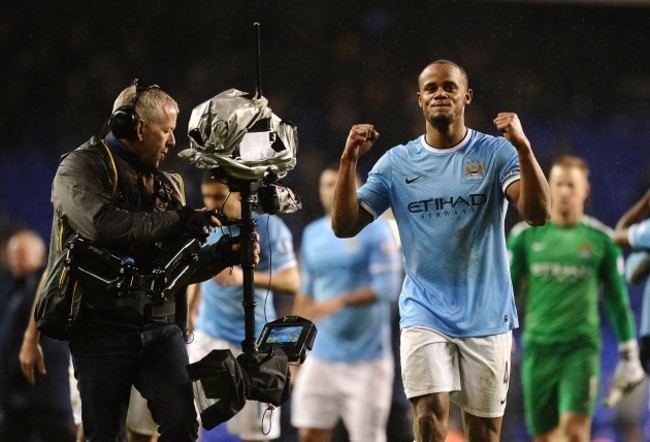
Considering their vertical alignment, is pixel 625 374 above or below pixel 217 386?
below

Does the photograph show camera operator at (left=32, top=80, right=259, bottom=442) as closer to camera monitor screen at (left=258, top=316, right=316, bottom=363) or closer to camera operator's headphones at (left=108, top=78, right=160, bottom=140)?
camera operator's headphones at (left=108, top=78, right=160, bottom=140)

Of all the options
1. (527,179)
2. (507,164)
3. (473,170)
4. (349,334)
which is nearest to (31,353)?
(349,334)

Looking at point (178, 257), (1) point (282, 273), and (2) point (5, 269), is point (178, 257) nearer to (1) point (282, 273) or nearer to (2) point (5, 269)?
(1) point (282, 273)

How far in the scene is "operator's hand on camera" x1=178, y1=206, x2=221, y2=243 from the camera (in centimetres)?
385

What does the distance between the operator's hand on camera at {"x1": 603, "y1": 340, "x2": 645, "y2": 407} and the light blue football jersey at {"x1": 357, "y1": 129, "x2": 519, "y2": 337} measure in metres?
2.01

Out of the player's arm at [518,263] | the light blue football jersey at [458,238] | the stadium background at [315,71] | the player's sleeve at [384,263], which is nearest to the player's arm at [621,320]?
the stadium background at [315,71]

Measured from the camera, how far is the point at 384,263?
6.21 metres

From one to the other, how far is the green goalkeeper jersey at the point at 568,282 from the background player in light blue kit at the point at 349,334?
702mm

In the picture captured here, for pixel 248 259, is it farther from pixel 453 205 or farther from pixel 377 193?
pixel 453 205

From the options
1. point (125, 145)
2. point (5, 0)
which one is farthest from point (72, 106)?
point (125, 145)

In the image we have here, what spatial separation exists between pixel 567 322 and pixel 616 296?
0.30 m

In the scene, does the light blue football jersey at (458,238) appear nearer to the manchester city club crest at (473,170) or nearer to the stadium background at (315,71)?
the manchester city club crest at (473,170)

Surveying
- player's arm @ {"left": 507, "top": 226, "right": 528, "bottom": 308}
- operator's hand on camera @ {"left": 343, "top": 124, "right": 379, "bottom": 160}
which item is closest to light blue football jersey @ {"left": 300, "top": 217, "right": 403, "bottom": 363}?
player's arm @ {"left": 507, "top": 226, "right": 528, "bottom": 308}

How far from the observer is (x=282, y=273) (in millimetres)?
6070
